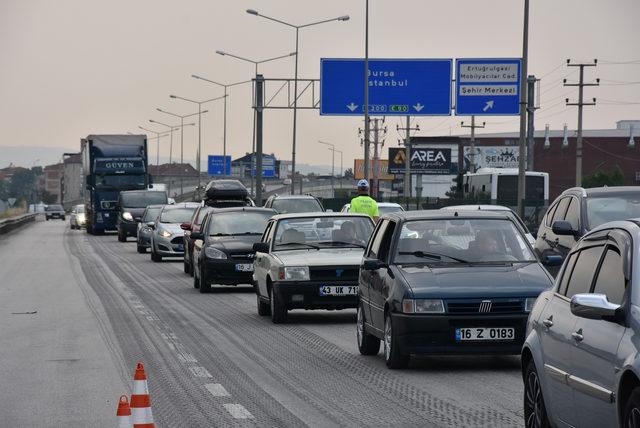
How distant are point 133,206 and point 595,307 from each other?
2109 inches

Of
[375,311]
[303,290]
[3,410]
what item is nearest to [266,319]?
[303,290]

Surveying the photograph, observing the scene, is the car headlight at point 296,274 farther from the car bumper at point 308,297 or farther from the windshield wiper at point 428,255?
the windshield wiper at point 428,255

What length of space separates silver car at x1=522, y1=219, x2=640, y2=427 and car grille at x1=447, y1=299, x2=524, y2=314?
4291 mm

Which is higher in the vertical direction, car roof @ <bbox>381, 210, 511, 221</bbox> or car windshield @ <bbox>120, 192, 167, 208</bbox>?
car roof @ <bbox>381, 210, 511, 221</bbox>

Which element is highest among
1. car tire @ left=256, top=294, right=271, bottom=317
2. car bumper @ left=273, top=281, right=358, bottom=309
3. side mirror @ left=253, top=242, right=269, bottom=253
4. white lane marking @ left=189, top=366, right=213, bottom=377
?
side mirror @ left=253, top=242, right=269, bottom=253

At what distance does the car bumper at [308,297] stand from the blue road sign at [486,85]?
3455 centimetres

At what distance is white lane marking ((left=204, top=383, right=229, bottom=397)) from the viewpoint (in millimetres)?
12305

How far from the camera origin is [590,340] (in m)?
7.82

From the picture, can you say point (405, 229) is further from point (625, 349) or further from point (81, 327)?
point (625, 349)

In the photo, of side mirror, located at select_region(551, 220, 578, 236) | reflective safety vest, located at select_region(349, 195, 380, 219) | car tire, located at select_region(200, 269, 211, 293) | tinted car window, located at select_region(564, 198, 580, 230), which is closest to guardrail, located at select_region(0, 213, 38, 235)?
car tire, located at select_region(200, 269, 211, 293)

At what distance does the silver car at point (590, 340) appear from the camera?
7.17m

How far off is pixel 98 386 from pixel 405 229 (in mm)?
3686

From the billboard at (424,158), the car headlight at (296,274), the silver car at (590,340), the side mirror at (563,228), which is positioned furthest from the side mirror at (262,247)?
the billboard at (424,158)

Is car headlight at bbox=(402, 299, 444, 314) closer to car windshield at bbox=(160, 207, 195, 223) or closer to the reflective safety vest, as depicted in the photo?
the reflective safety vest
